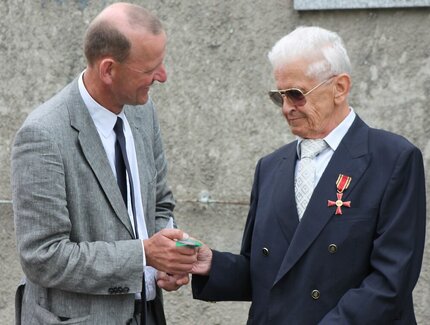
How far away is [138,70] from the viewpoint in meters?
3.56

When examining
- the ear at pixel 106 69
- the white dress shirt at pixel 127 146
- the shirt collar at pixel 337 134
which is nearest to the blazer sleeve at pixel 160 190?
the white dress shirt at pixel 127 146

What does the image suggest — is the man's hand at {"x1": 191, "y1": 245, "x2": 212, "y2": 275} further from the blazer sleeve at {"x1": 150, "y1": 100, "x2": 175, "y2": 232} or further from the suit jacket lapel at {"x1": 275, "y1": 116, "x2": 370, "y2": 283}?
the suit jacket lapel at {"x1": 275, "y1": 116, "x2": 370, "y2": 283}

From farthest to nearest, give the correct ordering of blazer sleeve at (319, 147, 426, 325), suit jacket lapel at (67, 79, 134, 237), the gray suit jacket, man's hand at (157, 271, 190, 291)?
man's hand at (157, 271, 190, 291)
suit jacket lapel at (67, 79, 134, 237)
the gray suit jacket
blazer sleeve at (319, 147, 426, 325)

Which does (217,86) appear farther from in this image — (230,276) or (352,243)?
(352,243)

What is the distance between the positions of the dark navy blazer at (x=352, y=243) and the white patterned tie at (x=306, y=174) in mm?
29

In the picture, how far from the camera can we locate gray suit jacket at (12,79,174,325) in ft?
11.1

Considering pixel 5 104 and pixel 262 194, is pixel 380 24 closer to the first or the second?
pixel 262 194

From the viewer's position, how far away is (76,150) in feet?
11.4

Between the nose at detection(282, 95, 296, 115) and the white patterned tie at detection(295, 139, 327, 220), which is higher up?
the nose at detection(282, 95, 296, 115)

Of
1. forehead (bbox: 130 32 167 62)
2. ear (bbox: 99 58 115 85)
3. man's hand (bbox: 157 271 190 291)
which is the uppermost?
forehead (bbox: 130 32 167 62)

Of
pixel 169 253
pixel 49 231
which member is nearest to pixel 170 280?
pixel 169 253

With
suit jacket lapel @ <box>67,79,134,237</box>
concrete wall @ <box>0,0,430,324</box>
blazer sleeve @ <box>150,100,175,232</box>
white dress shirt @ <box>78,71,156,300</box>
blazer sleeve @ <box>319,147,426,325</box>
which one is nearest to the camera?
blazer sleeve @ <box>319,147,426,325</box>

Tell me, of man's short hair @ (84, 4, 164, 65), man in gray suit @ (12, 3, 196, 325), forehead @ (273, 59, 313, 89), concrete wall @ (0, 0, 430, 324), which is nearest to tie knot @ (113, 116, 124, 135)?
man in gray suit @ (12, 3, 196, 325)

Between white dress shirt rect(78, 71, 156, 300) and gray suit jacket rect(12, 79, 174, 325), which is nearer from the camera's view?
gray suit jacket rect(12, 79, 174, 325)
